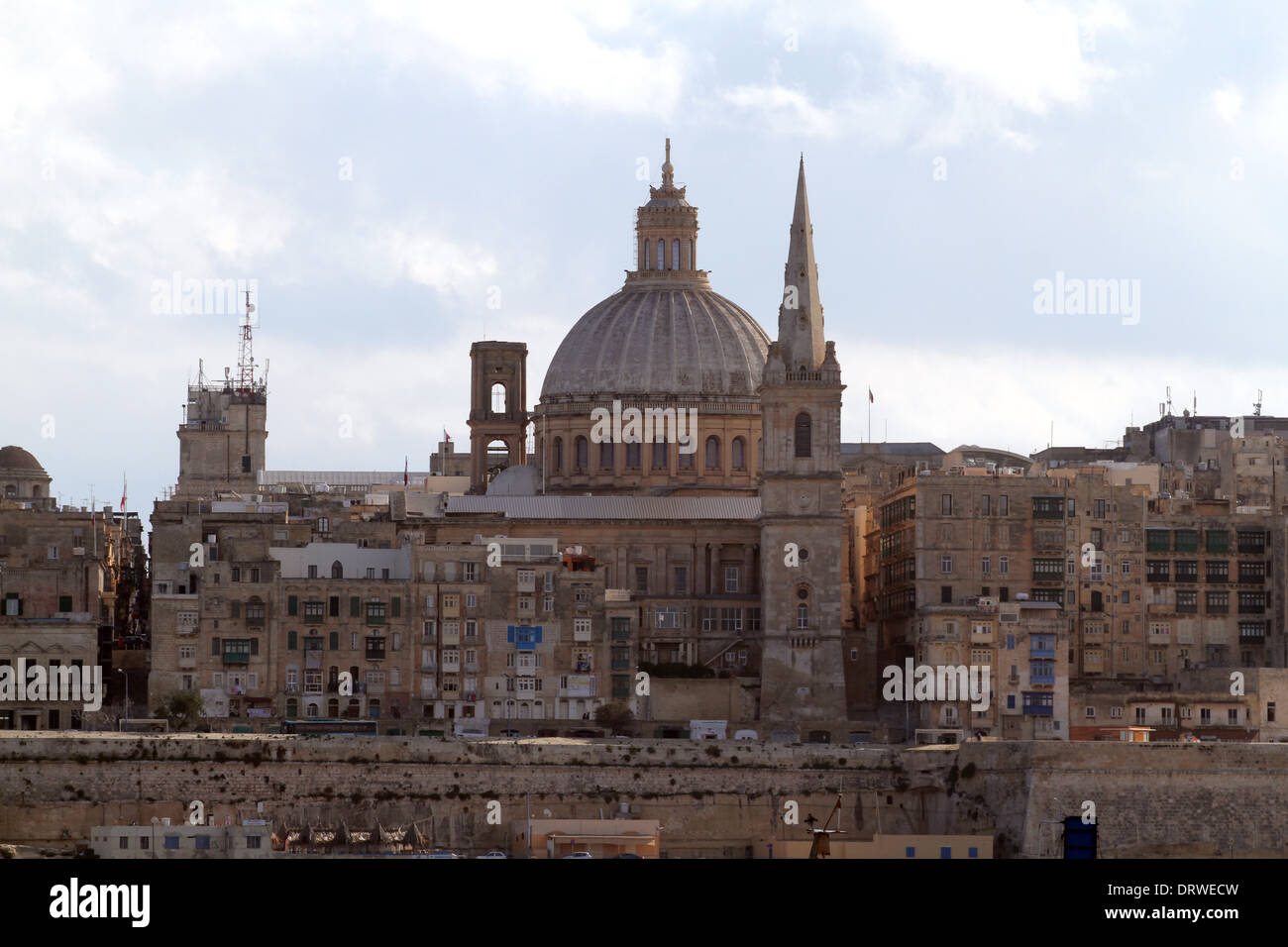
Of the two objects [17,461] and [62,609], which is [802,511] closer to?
[62,609]

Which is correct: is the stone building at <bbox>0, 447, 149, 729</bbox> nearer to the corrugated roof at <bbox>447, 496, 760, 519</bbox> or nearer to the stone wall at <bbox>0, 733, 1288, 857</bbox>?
the stone wall at <bbox>0, 733, 1288, 857</bbox>

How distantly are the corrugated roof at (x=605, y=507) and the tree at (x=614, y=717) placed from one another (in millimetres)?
12736

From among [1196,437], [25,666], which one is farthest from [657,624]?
[1196,437]

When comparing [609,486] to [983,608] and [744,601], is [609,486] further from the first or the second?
[983,608]

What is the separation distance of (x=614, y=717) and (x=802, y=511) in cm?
975

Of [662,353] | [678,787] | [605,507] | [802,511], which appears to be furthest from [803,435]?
[662,353]

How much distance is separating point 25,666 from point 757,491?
2998 cm

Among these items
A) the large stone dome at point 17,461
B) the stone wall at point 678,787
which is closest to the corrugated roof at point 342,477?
the large stone dome at point 17,461

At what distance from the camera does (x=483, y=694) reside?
87625 millimetres

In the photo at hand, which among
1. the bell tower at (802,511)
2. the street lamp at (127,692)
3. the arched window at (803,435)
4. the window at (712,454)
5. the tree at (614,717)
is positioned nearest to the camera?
the street lamp at (127,692)

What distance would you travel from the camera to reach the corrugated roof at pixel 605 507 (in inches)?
3907

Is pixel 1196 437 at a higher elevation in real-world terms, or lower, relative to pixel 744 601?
higher

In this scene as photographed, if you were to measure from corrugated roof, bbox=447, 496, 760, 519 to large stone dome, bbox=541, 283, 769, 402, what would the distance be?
7513 mm

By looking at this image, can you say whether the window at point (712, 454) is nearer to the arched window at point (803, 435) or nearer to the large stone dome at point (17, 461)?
the arched window at point (803, 435)
